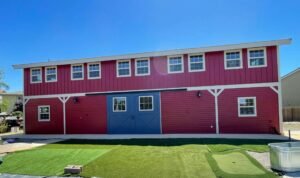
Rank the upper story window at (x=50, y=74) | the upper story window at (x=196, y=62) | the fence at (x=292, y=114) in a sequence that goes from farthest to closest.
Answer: the fence at (x=292, y=114) < the upper story window at (x=50, y=74) < the upper story window at (x=196, y=62)

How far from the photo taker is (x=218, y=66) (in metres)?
13.2

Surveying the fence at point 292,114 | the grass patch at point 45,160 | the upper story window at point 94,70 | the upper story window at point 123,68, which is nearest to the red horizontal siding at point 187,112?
the upper story window at point 123,68

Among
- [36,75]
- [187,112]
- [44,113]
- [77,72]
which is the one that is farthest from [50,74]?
[187,112]

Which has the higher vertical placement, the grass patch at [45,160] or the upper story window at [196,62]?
the upper story window at [196,62]

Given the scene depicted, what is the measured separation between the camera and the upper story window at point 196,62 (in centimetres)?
1345

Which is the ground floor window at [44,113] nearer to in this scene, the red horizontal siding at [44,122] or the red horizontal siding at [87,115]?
the red horizontal siding at [44,122]

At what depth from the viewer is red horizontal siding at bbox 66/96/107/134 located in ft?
48.9

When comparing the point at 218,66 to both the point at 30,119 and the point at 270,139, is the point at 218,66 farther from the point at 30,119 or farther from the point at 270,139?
the point at 30,119

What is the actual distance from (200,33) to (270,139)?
8.43 meters

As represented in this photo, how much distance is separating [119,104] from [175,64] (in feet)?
13.7

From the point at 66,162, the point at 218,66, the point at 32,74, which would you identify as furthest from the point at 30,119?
the point at 218,66

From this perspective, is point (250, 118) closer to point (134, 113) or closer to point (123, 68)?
point (134, 113)

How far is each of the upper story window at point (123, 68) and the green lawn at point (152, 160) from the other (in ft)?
17.5

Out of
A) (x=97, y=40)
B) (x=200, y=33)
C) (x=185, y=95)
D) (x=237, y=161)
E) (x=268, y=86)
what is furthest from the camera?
(x=97, y=40)
